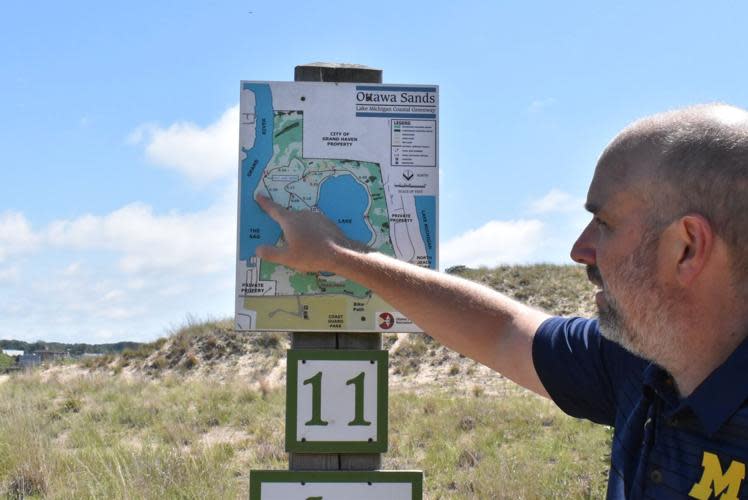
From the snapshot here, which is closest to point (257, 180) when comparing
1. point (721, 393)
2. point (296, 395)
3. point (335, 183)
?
point (335, 183)

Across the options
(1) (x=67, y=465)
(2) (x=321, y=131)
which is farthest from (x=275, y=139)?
(1) (x=67, y=465)

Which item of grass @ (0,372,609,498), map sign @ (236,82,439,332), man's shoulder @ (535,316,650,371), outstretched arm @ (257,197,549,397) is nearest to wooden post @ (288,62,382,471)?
map sign @ (236,82,439,332)

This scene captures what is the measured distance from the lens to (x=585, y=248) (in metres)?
2.08

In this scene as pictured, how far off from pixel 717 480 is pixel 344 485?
144cm

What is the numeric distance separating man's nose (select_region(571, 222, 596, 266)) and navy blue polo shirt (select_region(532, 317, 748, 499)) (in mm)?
343

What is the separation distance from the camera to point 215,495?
595cm

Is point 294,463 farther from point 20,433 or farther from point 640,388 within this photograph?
point 20,433

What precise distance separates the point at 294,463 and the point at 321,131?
1287mm

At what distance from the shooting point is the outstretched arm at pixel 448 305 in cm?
263

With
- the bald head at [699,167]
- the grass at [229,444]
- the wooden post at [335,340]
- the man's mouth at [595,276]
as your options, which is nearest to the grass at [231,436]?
the grass at [229,444]

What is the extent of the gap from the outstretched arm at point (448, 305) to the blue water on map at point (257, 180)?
21cm

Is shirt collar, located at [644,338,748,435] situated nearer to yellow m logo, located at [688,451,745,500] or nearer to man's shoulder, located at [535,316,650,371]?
yellow m logo, located at [688,451,745,500]

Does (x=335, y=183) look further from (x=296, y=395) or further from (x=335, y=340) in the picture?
(x=296, y=395)

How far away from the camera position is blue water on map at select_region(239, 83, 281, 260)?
2932 mm
